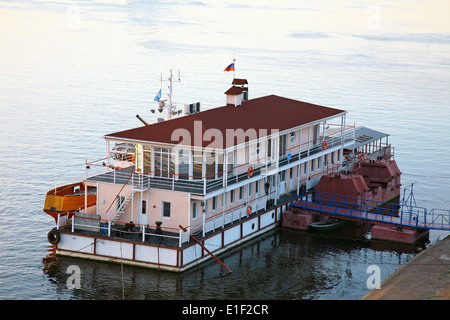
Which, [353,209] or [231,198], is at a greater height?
[231,198]

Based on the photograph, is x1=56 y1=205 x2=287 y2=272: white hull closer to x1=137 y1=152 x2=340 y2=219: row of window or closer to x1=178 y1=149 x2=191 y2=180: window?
x1=137 y1=152 x2=340 y2=219: row of window

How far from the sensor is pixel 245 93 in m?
60.0

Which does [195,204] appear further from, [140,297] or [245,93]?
[245,93]

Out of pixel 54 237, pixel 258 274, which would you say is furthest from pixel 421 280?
pixel 54 237

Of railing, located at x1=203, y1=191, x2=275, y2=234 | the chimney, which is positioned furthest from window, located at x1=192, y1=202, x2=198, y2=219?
the chimney

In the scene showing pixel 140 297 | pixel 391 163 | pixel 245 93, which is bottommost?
pixel 140 297

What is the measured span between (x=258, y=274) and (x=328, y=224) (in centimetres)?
1047

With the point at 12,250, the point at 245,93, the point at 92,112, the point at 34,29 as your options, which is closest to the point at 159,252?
the point at 12,250

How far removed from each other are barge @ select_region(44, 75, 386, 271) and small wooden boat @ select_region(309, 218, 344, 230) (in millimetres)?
2585

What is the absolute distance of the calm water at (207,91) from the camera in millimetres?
44062

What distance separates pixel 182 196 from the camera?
44750 mm

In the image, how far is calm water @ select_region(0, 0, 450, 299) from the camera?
44062 mm

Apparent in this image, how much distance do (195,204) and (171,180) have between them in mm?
2367

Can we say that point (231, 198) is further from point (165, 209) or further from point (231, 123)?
point (165, 209)
